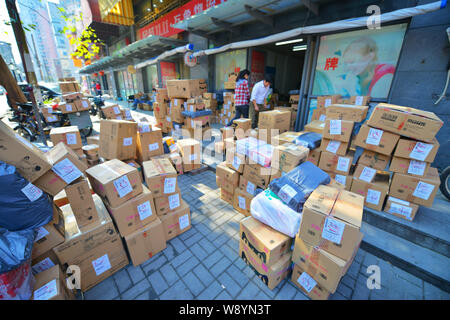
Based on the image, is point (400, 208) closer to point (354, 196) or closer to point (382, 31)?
point (354, 196)

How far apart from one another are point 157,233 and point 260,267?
1.35 m

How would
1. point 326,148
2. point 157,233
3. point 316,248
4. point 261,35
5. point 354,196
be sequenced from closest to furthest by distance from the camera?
point 316,248 → point 354,196 → point 157,233 → point 326,148 → point 261,35

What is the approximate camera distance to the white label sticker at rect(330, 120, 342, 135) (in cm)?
281

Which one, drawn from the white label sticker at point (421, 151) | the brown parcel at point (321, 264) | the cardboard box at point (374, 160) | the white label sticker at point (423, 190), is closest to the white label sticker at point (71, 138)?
the brown parcel at point (321, 264)

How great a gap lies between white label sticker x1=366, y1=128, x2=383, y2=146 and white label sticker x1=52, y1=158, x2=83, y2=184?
3.81 metres

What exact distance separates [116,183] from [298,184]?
2090mm

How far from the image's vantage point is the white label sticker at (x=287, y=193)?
2.00 metres

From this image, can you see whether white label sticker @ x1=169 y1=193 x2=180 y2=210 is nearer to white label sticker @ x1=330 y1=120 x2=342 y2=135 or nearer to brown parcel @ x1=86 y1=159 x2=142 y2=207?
brown parcel @ x1=86 y1=159 x2=142 y2=207

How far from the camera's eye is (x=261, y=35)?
21.4 feet

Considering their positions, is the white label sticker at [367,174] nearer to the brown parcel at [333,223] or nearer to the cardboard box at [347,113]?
the cardboard box at [347,113]

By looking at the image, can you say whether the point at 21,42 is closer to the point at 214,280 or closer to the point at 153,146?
the point at 153,146

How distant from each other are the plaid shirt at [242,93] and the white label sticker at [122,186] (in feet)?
15.6

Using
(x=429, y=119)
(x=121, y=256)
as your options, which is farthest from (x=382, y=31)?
(x=121, y=256)

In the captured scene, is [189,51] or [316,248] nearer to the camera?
[316,248]
